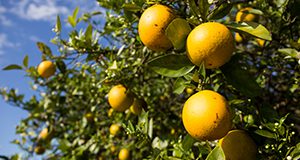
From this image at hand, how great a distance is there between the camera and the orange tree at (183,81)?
3.39 feet

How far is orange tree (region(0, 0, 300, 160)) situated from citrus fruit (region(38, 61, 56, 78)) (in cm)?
1

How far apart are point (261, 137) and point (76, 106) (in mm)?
2584

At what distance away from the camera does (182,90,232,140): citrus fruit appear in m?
0.94

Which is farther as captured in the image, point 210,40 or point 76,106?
point 76,106

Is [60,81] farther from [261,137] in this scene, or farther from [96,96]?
[261,137]

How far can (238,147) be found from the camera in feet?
3.63

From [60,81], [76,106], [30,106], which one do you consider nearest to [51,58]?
[60,81]

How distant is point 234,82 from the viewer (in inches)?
45.6

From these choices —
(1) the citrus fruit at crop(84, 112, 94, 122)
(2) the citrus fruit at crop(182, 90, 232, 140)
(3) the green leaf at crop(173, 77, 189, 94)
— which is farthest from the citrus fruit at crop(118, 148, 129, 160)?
(2) the citrus fruit at crop(182, 90, 232, 140)

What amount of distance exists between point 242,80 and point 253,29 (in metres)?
0.20

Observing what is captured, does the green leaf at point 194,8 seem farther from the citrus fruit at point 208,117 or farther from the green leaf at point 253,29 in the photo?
the citrus fruit at point 208,117

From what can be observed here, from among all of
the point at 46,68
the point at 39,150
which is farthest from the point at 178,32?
the point at 39,150

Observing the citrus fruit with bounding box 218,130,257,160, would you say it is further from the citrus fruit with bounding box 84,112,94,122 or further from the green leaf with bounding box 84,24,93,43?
the citrus fruit with bounding box 84,112,94,122

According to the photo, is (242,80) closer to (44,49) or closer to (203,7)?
(203,7)
